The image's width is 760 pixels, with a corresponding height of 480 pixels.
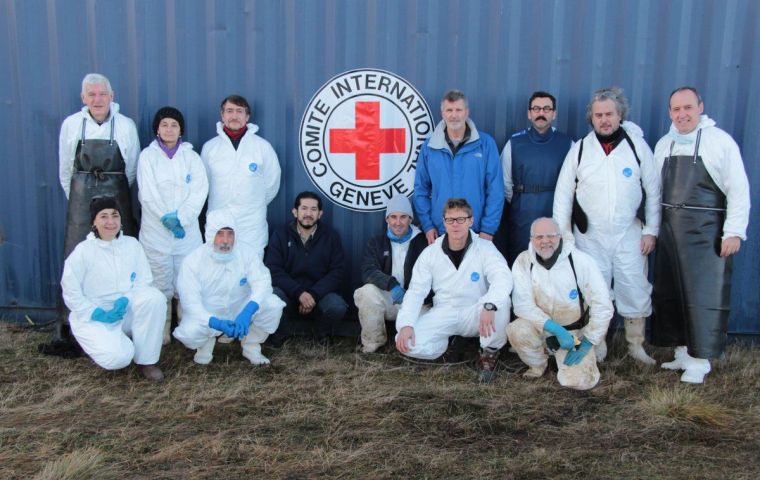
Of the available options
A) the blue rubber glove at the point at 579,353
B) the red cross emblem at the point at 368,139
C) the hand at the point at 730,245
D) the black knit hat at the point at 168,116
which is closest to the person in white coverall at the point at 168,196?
the black knit hat at the point at 168,116

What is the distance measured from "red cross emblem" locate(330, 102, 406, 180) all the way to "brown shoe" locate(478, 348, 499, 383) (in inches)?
54.5

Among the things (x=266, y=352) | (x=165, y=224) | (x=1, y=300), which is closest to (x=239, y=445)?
(x=266, y=352)

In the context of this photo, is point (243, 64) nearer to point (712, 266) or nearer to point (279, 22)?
point (279, 22)

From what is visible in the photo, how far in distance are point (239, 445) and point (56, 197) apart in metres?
2.69

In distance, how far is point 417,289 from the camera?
3.94 m

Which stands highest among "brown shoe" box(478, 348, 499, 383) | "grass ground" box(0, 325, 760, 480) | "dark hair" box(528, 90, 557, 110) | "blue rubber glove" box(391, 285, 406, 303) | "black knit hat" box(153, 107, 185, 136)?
"dark hair" box(528, 90, 557, 110)

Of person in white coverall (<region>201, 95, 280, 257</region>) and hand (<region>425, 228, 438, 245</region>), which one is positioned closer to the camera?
hand (<region>425, 228, 438, 245</region>)

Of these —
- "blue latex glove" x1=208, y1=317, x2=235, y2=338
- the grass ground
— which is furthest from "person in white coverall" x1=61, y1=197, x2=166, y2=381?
"blue latex glove" x1=208, y1=317, x2=235, y2=338

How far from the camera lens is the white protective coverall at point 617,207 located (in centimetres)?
390

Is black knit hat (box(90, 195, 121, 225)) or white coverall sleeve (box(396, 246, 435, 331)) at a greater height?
black knit hat (box(90, 195, 121, 225))

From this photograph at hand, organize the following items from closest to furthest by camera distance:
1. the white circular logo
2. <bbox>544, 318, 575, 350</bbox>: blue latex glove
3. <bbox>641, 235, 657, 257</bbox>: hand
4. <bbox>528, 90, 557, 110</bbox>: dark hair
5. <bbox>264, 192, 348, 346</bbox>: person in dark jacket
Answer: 1. <bbox>544, 318, 575, 350</bbox>: blue latex glove
2. <bbox>641, 235, 657, 257</bbox>: hand
3. <bbox>528, 90, 557, 110</bbox>: dark hair
4. <bbox>264, 192, 348, 346</bbox>: person in dark jacket
5. the white circular logo

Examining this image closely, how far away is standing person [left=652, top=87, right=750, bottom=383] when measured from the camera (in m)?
3.64

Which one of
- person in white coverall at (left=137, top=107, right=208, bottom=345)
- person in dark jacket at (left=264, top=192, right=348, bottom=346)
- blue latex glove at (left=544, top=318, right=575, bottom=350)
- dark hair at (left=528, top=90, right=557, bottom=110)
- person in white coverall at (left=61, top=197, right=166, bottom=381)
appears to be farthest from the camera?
person in dark jacket at (left=264, top=192, right=348, bottom=346)

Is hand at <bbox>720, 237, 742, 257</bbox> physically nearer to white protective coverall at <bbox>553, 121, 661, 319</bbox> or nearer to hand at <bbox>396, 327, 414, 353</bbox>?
white protective coverall at <bbox>553, 121, 661, 319</bbox>
